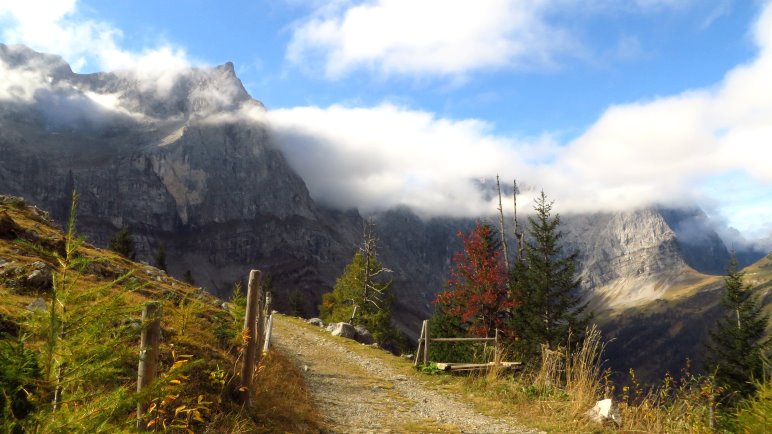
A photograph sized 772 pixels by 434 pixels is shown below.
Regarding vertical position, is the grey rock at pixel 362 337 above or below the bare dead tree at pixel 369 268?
below

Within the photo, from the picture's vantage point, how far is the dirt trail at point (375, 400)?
10938mm

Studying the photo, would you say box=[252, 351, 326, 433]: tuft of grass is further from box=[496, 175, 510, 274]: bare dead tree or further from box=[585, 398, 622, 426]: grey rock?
box=[496, 175, 510, 274]: bare dead tree

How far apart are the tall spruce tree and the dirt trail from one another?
13.1 m

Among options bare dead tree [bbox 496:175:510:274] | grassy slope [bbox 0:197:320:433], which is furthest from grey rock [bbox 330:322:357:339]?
grassy slope [bbox 0:197:320:433]

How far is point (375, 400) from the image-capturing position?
45.9 ft

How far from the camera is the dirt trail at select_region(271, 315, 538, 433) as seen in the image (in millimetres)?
10938

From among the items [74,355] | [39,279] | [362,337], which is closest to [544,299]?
[362,337]

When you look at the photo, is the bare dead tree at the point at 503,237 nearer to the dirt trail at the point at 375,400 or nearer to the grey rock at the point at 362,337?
the grey rock at the point at 362,337

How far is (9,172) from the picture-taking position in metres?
194

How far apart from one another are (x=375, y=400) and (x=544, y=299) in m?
21.5

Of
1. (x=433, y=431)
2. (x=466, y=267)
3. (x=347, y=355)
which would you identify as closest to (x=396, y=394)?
(x=433, y=431)

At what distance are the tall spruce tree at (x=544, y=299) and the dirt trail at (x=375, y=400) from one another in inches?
518

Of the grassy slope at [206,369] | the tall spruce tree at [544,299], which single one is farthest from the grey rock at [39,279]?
the tall spruce tree at [544,299]

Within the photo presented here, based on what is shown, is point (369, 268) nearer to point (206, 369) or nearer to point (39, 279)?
point (39, 279)
